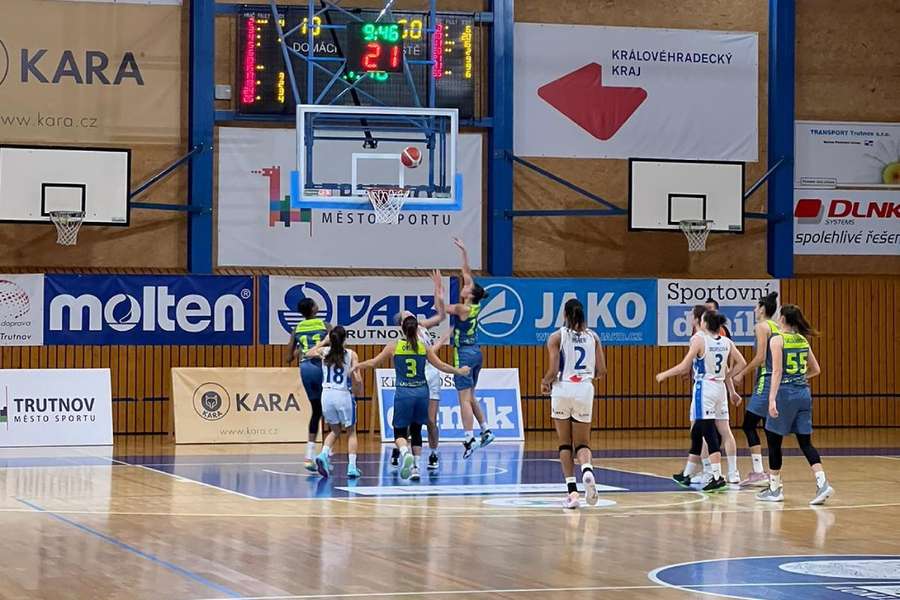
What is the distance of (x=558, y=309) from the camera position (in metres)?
26.1

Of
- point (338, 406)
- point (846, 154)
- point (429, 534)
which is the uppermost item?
point (846, 154)

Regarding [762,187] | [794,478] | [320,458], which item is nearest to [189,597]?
[320,458]

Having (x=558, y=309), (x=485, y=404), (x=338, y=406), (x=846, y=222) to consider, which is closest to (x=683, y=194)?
(x=558, y=309)

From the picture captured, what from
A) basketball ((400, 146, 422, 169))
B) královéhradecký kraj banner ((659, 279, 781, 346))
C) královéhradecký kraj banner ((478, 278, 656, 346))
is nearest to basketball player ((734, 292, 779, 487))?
basketball ((400, 146, 422, 169))

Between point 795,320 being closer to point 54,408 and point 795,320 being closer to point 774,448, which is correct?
point 774,448

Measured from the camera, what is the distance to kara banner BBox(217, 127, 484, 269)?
25641 millimetres

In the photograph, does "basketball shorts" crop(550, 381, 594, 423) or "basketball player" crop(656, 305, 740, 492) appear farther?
"basketball player" crop(656, 305, 740, 492)

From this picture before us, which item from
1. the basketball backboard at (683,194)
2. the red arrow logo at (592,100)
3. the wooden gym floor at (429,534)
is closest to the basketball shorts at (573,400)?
the wooden gym floor at (429,534)

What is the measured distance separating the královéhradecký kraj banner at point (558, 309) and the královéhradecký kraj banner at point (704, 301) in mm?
264

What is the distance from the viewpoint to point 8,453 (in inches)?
821

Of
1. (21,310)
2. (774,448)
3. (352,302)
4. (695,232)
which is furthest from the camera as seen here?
(695,232)

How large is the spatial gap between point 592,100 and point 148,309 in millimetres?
9003

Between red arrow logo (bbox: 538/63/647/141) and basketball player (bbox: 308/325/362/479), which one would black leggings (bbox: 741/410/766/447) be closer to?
basketball player (bbox: 308/325/362/479)

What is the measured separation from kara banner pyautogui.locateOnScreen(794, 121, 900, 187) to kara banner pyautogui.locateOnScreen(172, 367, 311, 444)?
1109 cm
